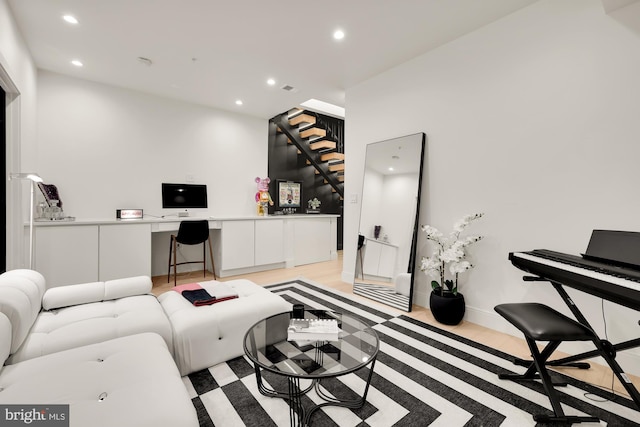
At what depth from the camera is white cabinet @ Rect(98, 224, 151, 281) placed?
3.44 metres

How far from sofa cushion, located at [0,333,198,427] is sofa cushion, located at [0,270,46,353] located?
0.21 m

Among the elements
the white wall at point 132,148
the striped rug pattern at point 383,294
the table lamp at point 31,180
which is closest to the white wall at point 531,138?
the striped rug pattern at point 383,294

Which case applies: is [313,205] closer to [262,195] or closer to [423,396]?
[262,195]

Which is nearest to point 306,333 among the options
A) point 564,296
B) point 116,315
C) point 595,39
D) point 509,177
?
point 116,315

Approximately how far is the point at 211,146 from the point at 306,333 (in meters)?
4.03

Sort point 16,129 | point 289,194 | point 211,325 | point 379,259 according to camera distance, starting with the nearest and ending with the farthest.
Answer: point 211,325 → point 16,129 → point 379,259 → point 289,194

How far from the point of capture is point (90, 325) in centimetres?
167

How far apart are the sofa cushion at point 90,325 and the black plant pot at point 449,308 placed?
2214 millimetres

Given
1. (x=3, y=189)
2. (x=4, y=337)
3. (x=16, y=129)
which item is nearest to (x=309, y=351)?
(x=4, y=337)

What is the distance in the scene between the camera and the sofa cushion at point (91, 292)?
1.94 m

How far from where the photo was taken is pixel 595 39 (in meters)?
2.06

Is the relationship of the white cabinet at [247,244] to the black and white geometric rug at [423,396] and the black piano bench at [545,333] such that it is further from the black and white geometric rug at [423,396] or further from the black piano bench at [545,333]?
the black piano bench at [545,333]

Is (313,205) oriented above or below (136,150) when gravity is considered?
below

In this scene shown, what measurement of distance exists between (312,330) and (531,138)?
2332 mm
